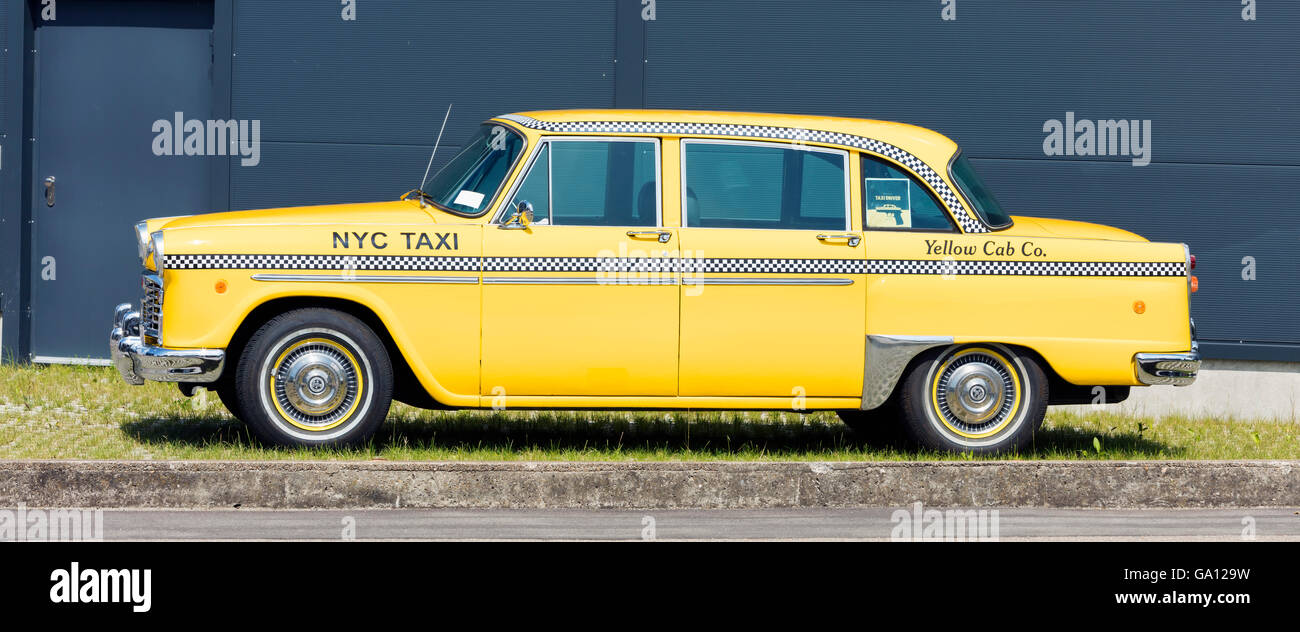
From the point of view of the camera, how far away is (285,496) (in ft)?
21.7

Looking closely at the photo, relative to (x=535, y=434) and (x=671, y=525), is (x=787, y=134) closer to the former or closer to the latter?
(x=535, y=434)

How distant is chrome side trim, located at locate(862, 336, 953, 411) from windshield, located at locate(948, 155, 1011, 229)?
71 centimetres

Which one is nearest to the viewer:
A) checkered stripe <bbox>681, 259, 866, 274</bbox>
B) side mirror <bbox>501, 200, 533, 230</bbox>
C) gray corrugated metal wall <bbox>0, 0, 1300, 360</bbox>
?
side mirror <bbox>501, 200, 533, 230</bbox>

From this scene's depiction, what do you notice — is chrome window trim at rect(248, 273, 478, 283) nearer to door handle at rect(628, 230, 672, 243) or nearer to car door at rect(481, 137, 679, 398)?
car door at rect(481, 137, 679, 398)

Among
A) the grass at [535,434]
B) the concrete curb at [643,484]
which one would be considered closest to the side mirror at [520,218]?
the grass at [535,434]

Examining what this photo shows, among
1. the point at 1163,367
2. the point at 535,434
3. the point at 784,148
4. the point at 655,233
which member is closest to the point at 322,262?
the point at 655,233

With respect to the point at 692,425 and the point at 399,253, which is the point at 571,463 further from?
the point at 692,425

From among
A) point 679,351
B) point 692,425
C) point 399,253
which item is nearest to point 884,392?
point 679,351

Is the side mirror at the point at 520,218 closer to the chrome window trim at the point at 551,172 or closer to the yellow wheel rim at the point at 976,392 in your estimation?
the chrome window trim at the point at 551,172

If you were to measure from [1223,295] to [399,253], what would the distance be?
6.58 m

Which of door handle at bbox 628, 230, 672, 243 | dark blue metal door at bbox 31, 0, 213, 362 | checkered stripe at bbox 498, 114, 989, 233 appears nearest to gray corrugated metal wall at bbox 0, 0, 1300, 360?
dark blue metal door at bbox 31, 0, 213, 362

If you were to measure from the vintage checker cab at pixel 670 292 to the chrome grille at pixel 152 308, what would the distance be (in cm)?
2

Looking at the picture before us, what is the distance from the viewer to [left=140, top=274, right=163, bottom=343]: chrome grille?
24.3 ft

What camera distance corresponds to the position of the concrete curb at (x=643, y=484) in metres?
6.54
